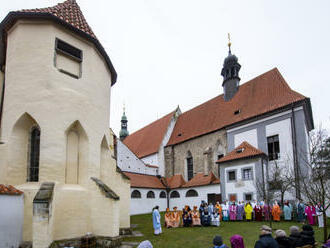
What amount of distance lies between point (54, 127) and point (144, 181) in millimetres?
21143

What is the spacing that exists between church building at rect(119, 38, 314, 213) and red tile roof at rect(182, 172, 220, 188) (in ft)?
0.48

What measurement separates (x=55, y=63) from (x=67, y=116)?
6.76ft

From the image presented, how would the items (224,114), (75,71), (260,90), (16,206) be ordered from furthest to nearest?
(224,114)
(260,90)
(75,71)
(16,206)

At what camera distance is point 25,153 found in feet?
31.3

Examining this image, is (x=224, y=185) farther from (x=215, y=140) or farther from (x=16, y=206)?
(x=16, y=206)

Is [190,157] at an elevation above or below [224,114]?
below

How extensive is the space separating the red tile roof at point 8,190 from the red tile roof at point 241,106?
18.9 meters

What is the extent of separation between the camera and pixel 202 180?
26750 millimetres

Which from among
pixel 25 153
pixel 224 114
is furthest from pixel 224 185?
pixel 25 153

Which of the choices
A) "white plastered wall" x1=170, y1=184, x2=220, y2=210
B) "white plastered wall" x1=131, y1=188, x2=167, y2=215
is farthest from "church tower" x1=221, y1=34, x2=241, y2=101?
"white plastered wall" x1=131, y1=188, x2=167, y2=215

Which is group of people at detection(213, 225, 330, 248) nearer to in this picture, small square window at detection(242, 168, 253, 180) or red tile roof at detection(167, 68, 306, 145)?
small square window at detection(242, 168, 253, 180)

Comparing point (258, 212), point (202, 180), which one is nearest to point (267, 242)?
point (258, 212)

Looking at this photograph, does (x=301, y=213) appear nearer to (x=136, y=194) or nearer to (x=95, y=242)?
(x=95, y=242)

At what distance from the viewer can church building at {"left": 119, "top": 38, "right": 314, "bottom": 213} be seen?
20359 mm
